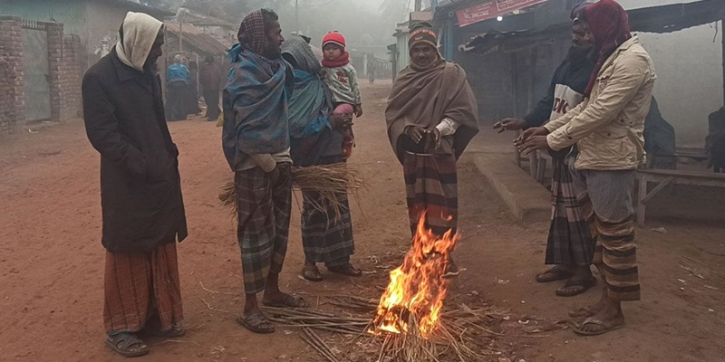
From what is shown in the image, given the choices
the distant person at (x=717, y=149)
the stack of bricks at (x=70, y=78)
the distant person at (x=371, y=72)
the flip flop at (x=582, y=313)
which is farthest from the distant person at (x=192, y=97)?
the distant person at (x=371, y=72)

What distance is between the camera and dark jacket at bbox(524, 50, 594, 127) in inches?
163

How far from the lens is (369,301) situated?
4.30 metres

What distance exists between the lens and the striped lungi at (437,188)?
4668mm

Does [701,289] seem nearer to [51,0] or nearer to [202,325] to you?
[202,325]

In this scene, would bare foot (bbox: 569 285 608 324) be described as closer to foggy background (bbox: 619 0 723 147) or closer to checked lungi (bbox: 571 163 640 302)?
checked lungi (bbox: 571 163 640 302)

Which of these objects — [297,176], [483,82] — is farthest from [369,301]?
[483,82]

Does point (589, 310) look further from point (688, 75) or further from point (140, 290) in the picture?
point (688, 75)

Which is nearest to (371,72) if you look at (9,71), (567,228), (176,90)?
(176,90)

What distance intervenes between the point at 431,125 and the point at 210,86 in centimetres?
1396

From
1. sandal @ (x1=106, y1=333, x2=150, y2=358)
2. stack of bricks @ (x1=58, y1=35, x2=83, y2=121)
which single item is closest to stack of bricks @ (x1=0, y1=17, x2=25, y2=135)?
stack of bricks @ (x1=58, y1=35, x2=83, y2=121)

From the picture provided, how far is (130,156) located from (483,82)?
14.4m

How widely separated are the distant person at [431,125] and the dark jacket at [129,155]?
183 centimetres

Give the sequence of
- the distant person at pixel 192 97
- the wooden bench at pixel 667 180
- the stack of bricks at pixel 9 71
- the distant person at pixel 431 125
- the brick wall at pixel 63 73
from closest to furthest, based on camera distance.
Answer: the distant person at pixel 431 125, the wooden bench at pixel 667 180, the stack of bricks at pixel 9 71, the brick wall at pixel 63 73, the distant person at pixel 192 97

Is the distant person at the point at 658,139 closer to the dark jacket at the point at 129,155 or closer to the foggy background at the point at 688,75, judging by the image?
the foggy background at the point at 688,75
